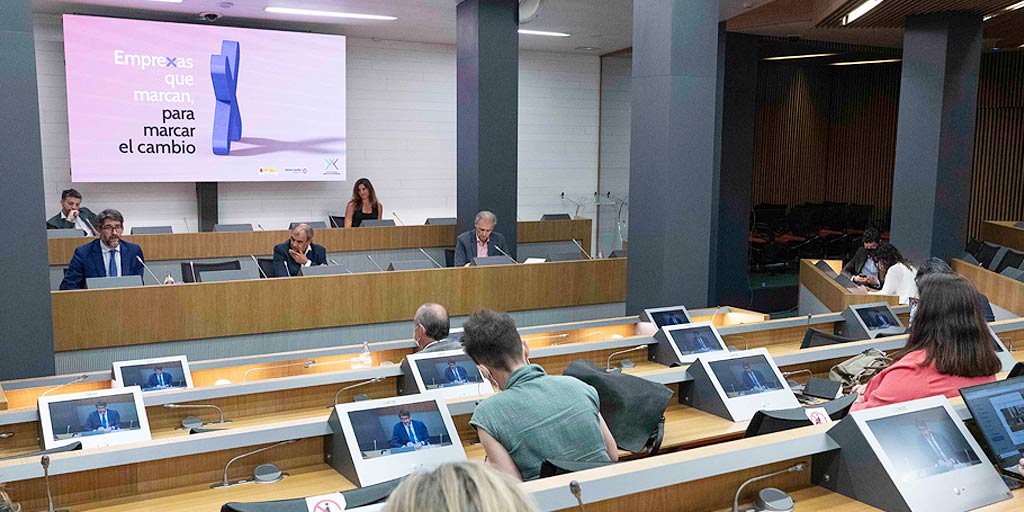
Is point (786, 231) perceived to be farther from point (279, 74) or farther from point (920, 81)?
point (279, 74)

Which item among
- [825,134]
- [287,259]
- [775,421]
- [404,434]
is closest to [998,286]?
[775,421]

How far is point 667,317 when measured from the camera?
17.6ft

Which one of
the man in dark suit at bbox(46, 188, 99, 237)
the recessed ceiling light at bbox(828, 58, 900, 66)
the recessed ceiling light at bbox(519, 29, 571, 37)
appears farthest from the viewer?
the recessed ceiling light at bbox(828, 58, 900, 66)

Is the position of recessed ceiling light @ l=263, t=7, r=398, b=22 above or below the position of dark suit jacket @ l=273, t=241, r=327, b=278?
above

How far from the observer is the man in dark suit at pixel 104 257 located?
6.37m

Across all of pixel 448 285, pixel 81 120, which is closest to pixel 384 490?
pixel 448 285

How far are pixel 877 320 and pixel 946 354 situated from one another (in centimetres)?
268

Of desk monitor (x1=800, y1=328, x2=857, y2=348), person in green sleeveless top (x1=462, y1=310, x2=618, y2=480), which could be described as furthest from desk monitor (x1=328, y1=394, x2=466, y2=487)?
desk monitor (x1=800, y1=328, x2=857, y2=348)

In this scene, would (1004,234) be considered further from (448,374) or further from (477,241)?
(448,374)

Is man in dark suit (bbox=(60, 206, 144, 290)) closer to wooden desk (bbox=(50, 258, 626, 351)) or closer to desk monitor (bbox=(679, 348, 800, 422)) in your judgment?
wooden desk (bbox=(50, 258, 626, 351))

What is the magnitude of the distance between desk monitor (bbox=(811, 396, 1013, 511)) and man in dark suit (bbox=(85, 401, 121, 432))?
2.43 m

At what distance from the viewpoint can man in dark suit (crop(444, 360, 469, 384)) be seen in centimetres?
390

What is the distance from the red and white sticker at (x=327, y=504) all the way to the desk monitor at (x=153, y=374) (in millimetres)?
2144

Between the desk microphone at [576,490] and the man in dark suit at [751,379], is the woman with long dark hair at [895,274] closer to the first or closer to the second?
the man in dark suit at [751,379]
